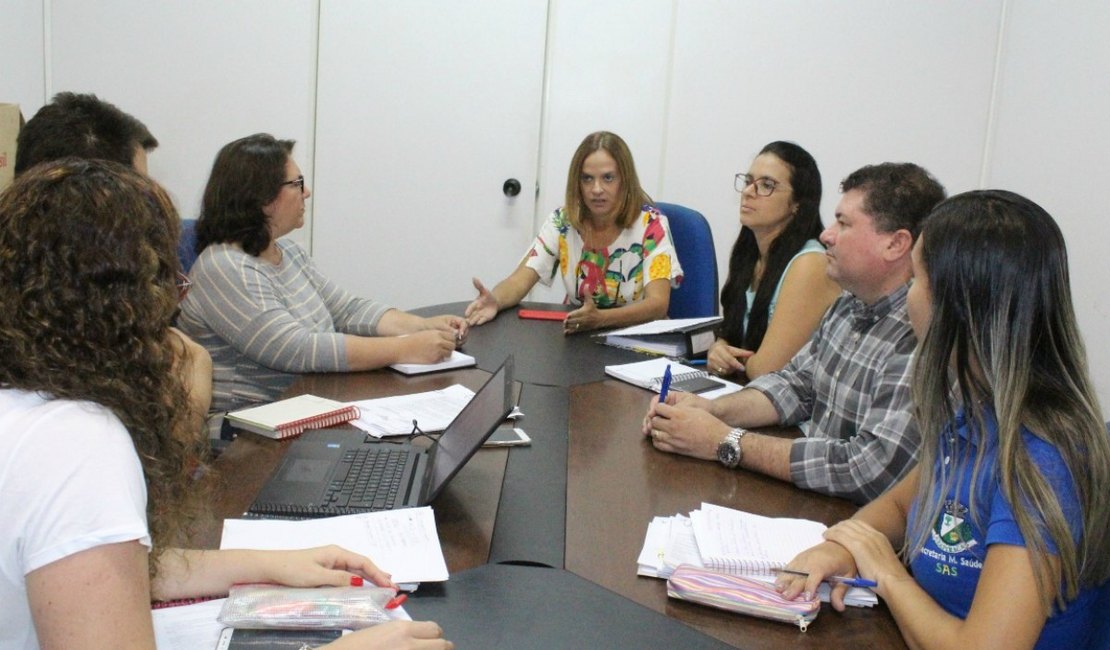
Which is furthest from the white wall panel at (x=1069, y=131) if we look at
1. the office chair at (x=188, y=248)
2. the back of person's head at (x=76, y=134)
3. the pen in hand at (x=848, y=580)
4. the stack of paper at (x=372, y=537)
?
the back of person's head at (x=76, y=134)

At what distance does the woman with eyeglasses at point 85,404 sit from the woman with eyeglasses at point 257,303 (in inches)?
51.2

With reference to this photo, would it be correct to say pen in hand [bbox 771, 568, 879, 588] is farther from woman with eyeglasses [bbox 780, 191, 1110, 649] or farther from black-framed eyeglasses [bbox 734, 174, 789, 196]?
black-framed eyeglasses [bbox 734, 174, 789, 196]

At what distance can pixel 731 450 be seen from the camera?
182cm

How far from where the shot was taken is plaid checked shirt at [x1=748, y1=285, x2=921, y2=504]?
1.67m

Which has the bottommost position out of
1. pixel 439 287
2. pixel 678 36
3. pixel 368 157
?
pixel 439 287

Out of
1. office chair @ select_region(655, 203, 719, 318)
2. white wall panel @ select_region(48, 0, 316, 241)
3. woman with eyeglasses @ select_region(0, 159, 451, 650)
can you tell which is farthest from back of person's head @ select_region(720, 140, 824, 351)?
white wall panel @ select_region(48, 0, 316, 241)

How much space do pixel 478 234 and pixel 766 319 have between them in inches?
80.1

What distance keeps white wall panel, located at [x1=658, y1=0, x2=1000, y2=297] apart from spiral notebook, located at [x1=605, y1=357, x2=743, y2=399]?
2.06m

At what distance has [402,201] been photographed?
4477mm

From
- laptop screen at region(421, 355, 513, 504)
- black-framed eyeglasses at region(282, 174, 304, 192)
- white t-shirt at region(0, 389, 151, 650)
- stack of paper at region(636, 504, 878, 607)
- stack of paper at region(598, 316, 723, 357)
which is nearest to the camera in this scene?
white t-shirt at region(0, 389, 151, 650)

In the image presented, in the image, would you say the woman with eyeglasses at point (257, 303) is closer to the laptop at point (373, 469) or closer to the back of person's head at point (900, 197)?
the laptop at point (373, 469)

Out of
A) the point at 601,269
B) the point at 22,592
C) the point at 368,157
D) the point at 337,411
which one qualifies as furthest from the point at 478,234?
the point at 22,592

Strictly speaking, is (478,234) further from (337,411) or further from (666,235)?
(337,411)

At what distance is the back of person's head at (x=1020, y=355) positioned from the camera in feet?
3.80
